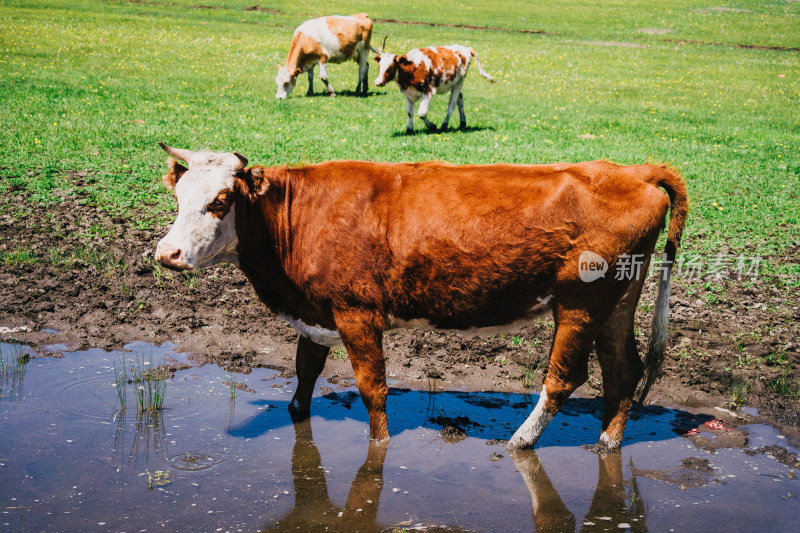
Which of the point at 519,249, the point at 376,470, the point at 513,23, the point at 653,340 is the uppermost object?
the point at 513,23

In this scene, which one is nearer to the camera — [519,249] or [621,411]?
[519,249]

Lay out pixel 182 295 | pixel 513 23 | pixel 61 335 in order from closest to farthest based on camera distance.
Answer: pixel 61 335 < pixel 182 295 < pixel 513 23

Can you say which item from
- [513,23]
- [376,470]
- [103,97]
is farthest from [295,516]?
[513,23]

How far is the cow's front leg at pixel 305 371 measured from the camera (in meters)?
6.54

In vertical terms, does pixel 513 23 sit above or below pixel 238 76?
above

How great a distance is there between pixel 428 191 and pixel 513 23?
3960 centimetres

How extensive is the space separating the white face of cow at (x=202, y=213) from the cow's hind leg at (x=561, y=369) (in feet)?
8.28

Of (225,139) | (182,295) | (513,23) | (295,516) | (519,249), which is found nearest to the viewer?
(295,516)

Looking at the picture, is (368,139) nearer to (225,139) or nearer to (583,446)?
(225,139)

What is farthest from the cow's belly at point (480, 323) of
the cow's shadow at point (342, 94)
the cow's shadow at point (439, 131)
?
the cow's shadow at point (342, 94)

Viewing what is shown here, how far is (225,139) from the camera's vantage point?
14391 mm

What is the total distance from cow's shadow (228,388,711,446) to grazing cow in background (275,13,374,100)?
49.2 feet

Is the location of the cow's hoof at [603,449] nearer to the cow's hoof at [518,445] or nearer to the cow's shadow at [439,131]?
the cow's hoof at [518,445]

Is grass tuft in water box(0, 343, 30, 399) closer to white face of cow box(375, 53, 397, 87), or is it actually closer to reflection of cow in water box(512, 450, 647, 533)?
reflection of cow in water box(512, 450, 647, 533)
